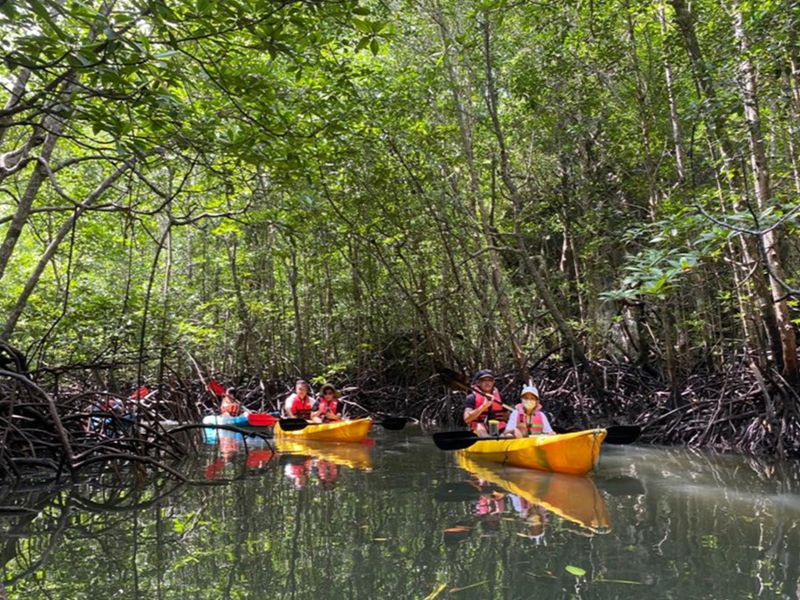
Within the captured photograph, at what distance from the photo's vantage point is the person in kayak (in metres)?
7.49

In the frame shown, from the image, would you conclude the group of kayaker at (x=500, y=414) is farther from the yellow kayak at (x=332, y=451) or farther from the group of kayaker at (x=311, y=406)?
the group of kayaker at (x=311, y=406)

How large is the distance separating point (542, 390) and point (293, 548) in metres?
7.42

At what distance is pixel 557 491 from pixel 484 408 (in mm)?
2177

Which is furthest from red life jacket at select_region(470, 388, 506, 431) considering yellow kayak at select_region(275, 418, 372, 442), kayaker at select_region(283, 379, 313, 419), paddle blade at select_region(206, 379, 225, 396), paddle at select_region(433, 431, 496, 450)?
paddle blade at select_region(206, 379, 225, 396)

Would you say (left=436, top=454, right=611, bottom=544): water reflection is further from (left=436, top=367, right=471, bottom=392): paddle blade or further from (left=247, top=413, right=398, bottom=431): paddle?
(left=247, top=413, right=398, bottom=431): paddle

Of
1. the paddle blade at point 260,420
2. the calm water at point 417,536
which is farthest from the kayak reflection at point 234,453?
the calm water at point 417,536

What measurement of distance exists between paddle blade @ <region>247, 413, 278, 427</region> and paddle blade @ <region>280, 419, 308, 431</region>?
4.41 ft

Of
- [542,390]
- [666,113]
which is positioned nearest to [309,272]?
[542,390]

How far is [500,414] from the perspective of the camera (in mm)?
7941

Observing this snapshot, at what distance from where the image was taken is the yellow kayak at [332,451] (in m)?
7.29

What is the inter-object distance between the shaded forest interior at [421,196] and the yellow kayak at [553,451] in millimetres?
1573

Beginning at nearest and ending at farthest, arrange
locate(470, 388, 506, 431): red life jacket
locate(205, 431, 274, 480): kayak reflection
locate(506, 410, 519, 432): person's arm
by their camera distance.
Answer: locate(205, 431, 274, 480): kayak reflection, locate(506, 410, 519, 432): person's arm, locate(470, 388, 506, 431): red life jacket

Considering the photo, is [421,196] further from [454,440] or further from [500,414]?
[454,440]

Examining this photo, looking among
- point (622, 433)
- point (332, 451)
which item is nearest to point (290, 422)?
point (332, 451)
